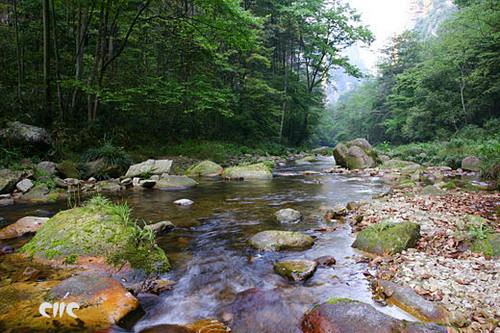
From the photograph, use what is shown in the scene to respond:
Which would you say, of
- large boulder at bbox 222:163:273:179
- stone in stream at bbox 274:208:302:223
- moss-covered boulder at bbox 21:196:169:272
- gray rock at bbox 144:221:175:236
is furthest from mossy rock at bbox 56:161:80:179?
stone in stream at bbox 274:208:302:223

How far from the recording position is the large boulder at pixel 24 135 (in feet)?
34.8

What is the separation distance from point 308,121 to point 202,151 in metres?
19.6

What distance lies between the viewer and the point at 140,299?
10.7 feet

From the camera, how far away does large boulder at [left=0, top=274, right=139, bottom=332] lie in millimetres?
2641

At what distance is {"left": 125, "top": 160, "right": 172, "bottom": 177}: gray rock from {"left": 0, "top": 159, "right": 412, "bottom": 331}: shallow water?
2.27 meters

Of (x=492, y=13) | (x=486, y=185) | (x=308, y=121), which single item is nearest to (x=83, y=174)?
(x=486, y=185)

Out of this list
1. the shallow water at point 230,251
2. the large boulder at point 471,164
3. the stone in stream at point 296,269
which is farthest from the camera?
the large boulder at point 471,164

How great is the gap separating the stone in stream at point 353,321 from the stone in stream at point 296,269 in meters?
0.82

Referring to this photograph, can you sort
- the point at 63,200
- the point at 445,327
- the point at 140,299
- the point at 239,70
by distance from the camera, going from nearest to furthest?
the point at 445,327 < the point at 140,299 < the point at 63,200 < the point at 239,70

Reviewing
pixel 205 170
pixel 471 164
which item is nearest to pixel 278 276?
pixel 205 170

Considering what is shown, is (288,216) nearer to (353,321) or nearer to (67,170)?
(353,321)

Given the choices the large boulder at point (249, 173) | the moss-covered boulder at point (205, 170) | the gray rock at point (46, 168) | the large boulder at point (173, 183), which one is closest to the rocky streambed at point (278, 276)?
the gray rock at point (46, 168)

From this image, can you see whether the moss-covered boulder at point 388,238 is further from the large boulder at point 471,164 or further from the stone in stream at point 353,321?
the large boulder at point 471,164

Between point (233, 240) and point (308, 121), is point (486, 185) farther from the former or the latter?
point (308, 121)
